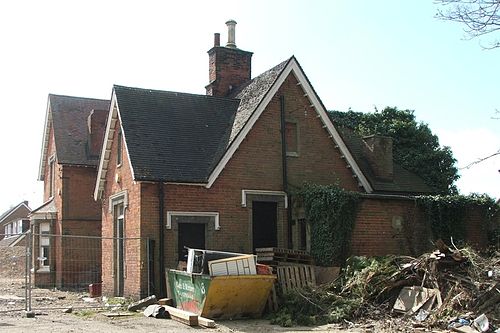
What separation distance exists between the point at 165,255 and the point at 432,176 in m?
18.6

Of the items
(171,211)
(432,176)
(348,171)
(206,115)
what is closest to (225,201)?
(171,211)

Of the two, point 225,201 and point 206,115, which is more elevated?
point 206,115

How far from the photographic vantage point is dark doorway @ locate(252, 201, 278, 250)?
21062 mm

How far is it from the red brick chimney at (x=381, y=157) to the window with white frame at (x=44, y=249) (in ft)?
53.0

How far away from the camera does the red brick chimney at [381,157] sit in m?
25.5

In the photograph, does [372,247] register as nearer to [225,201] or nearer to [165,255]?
[225,201]

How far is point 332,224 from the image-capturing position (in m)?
19.0

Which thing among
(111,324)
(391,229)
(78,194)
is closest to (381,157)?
(391,229)

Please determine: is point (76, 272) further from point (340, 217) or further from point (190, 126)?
point (340, 217)

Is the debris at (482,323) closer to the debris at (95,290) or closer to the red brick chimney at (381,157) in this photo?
the red brick chimney at (381,157)

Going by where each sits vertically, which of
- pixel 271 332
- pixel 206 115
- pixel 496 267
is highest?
pixel 206 115

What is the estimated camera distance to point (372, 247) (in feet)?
65.4

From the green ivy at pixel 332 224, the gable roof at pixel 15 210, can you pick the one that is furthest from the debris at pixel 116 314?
the gable roof at pixel 15 210

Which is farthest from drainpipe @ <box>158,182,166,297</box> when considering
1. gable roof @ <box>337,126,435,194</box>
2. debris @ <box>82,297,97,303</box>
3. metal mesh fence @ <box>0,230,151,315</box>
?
gable roof @ <box>337,126,435,194</box>
